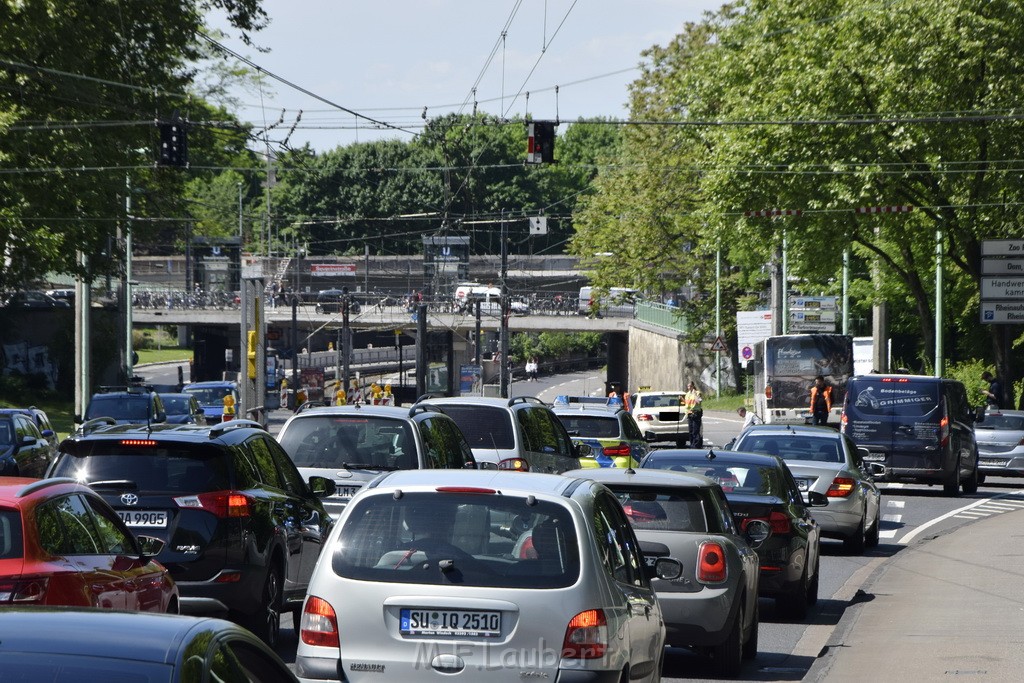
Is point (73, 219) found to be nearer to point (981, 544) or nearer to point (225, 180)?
point (981, 544)

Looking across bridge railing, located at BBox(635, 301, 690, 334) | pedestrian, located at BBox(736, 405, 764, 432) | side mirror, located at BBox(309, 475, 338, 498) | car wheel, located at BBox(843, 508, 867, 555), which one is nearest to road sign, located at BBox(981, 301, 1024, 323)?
pedestrian, located at BBox(736, 405, 764, 432)

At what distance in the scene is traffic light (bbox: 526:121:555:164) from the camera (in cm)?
2453

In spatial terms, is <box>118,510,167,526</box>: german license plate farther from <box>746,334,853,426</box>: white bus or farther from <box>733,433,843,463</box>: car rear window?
<box>746,334,853,426</box>: white bus

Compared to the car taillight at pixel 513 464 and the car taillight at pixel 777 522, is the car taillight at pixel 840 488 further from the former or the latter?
the car taillight at pixel 777 522

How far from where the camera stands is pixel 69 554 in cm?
777

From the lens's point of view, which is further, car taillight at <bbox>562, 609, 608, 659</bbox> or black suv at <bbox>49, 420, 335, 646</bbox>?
black suv at <bbox>49, 420, 335, 646</bbox>

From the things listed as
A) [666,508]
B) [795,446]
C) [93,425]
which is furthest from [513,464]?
[666,508]

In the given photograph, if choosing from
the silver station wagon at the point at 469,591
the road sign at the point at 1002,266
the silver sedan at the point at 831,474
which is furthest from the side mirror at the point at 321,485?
the road sign at the point at 1002,266

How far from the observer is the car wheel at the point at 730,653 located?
10.3 metres

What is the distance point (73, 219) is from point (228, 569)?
22690 mm

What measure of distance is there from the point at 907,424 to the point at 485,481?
73.9ft

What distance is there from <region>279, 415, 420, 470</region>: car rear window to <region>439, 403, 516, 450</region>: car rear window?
13.0ft

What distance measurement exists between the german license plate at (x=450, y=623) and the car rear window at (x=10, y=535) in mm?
2022

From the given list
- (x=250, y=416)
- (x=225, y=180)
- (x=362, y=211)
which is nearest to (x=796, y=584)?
(x=250, y=416)
